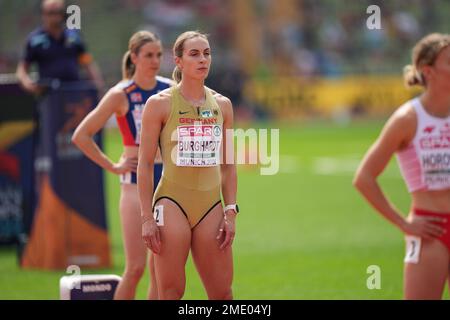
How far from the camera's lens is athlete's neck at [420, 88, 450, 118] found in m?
6.85

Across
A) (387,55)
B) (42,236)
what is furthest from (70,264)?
(387,55)

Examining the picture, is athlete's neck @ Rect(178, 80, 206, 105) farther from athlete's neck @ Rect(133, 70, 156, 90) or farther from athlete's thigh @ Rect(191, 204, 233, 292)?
athlete's neck @ Rect(133, 70, 156, 90)

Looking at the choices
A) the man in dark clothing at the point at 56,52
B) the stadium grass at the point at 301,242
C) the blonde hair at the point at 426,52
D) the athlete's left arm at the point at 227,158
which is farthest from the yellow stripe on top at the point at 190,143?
the man in dark clothing at the point at 56,52

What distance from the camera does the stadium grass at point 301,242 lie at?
10.9 metres

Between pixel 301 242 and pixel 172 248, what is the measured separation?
303 inches

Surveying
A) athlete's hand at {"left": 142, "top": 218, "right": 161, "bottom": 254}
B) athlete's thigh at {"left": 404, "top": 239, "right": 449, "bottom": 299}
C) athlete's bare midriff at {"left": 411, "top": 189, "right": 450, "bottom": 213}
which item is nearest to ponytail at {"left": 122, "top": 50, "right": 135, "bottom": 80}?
athlete's hand at {"left": 142, "top": 218, "right": 161, "bottom": 254}

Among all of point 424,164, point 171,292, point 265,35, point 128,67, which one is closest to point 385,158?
point 424,164

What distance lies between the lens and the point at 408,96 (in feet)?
116

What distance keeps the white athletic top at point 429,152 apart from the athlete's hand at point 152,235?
5.89ft

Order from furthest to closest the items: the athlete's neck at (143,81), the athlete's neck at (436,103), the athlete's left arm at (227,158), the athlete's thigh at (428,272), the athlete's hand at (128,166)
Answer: the athlete's neck at (143,81) < the athlete's hand at (128,166) < the athlete's left arm at (227,158) < the athlete's neck at (436,103) < the athlete's thigh at (428,272)

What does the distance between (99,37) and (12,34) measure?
329 centimetres

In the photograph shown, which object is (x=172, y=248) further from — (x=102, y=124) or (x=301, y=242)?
(x=301, y=242)

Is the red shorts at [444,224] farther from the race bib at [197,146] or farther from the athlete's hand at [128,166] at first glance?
the athlete's hand at [128,166]
